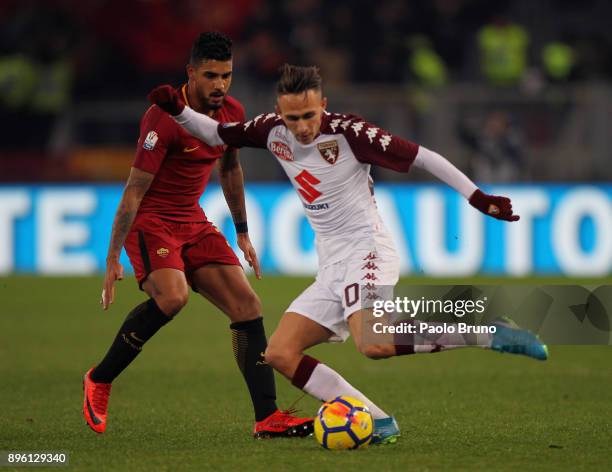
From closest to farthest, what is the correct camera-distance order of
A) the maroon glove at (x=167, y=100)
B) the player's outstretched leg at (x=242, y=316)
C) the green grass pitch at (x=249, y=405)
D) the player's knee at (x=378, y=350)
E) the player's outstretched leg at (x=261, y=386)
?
the green grass pitch at (x=249, y=405)
the player's knee at (x=378, y=350)
the maroon glove at (x=167, y=100)
the player's outstretched leg at (x=261, y=386)
the player's outstretched leg at (x=242, y=316)

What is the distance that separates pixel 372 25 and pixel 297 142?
13249mm

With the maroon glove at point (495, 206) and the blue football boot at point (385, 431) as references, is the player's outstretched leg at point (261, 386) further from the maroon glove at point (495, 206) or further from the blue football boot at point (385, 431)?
the maroon glove at point (495, 206)

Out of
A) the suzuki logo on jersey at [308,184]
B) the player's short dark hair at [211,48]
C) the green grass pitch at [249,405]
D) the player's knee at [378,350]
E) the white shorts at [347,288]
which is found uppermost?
the player's short dark hair at [211,48]

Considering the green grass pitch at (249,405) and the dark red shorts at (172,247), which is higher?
the dark red shorts at (172,247)

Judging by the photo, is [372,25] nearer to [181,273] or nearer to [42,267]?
[42,267]

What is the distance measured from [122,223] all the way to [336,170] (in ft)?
4.21

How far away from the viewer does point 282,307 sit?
13.3 meters

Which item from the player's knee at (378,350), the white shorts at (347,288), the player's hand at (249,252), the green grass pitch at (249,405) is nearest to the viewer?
the green grass pitch at (249,405)

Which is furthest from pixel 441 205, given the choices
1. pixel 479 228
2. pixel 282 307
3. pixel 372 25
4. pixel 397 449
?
pixel 397 449

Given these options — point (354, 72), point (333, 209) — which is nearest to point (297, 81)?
point (333, 209)

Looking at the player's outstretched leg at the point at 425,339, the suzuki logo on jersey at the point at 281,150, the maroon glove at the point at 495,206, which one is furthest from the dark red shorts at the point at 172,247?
the maroon glove at the point at 495,206

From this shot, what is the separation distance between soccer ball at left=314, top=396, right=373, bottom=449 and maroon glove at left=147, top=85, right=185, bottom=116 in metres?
1.74

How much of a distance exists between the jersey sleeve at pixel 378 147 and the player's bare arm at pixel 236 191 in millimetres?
1152

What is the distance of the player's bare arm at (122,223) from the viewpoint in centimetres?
678
